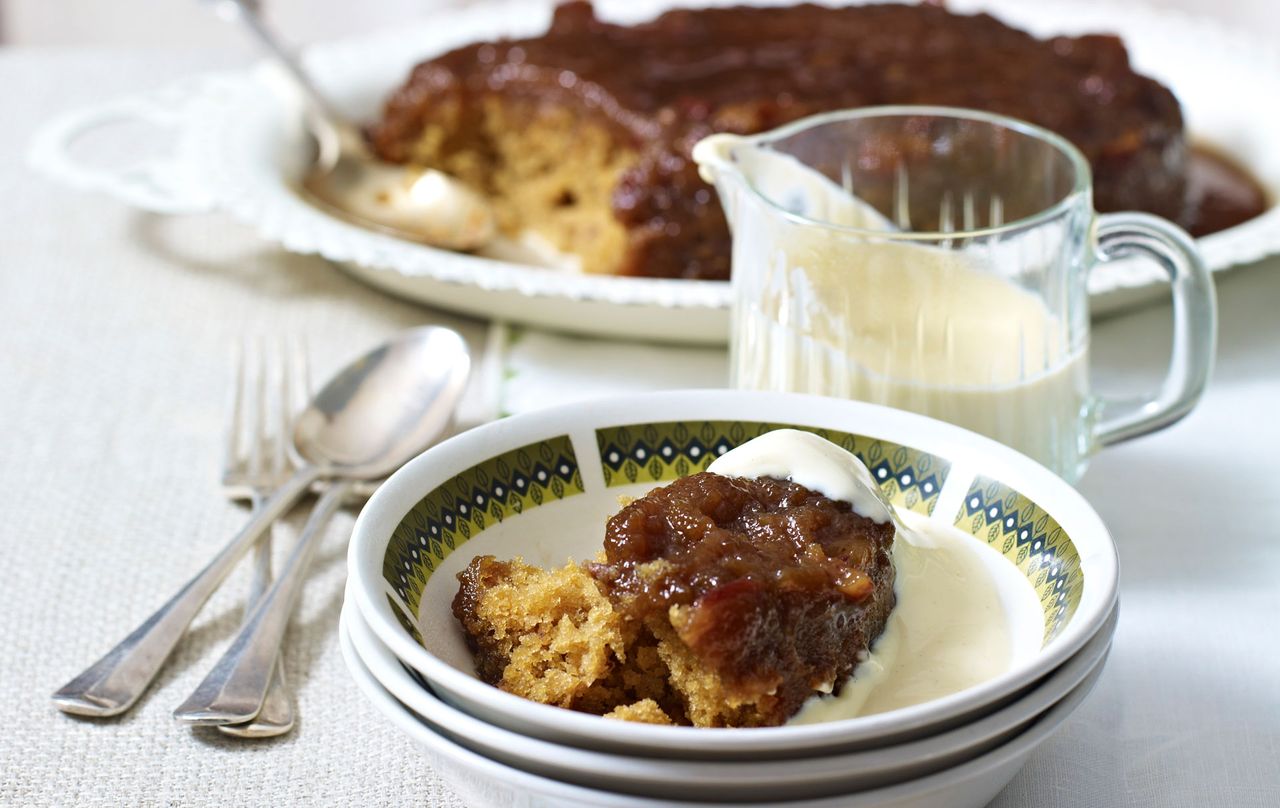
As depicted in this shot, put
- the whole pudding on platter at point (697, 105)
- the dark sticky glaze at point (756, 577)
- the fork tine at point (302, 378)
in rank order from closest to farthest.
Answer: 1. the dark sticky glaze at point (756, 577)
2. the fork tine at point (302, 378)
3. the whole pudding on platter at point (697, 105)

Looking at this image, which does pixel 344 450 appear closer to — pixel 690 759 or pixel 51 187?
pixel 690 759

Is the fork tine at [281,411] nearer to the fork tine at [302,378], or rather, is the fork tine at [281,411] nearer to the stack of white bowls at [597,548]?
the fork tine at [302,378]

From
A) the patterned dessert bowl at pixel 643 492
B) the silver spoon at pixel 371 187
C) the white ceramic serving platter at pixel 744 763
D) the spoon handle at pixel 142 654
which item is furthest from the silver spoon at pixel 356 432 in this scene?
the silver spoon at pixel 371 187

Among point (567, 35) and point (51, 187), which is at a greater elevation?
point (567, 35)

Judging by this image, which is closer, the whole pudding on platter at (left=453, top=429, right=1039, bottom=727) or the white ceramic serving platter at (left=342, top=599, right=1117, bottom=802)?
the white ceramic serving platter at (left=342, top=599, right=1117, bottom=802)

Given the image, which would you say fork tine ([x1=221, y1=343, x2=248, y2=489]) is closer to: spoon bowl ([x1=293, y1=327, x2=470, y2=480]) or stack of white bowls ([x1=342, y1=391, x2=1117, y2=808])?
spoon bowl ([x1=293, y1=327, x2=470, y2=480])

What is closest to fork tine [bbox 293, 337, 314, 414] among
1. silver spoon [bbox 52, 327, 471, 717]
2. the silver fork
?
the silver fork

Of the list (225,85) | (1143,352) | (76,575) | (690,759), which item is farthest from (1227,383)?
(225,85)
